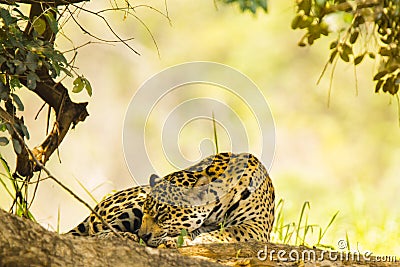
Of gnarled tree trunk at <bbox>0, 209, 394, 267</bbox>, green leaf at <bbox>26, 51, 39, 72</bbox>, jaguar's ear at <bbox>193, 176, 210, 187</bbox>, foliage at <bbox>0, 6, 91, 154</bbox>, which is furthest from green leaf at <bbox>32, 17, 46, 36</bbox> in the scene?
jaguar's ear at <bbox>193, 176, 210, 187</bbox>

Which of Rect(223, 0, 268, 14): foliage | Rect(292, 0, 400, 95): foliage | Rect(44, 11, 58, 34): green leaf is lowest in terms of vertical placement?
Rect(44, 11, 58, 34): green leaf

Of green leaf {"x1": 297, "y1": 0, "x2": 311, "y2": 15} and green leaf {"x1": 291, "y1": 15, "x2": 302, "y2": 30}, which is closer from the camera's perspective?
green leaf {"x1": 297, "y1": 0, "x2": 311, "y2": 15}

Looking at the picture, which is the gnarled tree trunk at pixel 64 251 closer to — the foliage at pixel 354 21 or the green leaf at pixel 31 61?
→ the green leaf at pixel 31 61

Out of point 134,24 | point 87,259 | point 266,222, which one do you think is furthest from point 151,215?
point 134,24

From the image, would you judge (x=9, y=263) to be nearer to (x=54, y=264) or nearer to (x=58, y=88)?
(x=54, y=264)

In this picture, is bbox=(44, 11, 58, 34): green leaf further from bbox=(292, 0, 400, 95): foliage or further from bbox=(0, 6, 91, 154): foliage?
bbox=(292, 0, 400, 95): foliage

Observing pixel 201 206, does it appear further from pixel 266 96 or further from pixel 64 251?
pixel 266 96

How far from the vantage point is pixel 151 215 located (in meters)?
5.80

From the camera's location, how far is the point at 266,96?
17891 mm

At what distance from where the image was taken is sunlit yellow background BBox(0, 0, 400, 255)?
640 inches

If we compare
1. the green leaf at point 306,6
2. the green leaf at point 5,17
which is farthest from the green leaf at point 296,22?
the green leaf at point 5,17

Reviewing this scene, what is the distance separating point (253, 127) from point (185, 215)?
10462 mm

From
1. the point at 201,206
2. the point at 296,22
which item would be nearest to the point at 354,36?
the point at 296,22

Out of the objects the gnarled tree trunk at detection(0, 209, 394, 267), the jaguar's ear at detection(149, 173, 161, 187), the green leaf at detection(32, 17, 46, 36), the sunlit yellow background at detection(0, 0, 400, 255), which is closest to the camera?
Answer: the gnarled tree trunk at detection(0, 209, 394, 267)
